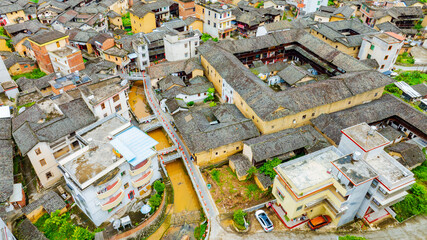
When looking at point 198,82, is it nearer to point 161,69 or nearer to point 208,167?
point 161,69

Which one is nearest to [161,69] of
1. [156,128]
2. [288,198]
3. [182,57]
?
[182,57]

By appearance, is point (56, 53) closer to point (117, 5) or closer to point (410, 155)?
point (117, 5)

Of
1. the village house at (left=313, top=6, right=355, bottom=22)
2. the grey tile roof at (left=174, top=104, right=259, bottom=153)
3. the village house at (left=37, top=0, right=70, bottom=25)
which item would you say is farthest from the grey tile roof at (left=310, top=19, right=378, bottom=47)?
the village house at (left=37, top=0, right=70, bottom=25)

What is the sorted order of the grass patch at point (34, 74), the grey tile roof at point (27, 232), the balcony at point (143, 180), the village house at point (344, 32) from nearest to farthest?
the grey tile roof at point (27, 232) < the balcony at point (143, 180) < the grass patch at point (34, 74) < the village house at point (344, 32)

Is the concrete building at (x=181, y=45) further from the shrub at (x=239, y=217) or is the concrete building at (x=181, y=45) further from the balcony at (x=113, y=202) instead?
the shrub at (x=239, y=217)

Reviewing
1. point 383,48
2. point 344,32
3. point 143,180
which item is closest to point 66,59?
point 143,180

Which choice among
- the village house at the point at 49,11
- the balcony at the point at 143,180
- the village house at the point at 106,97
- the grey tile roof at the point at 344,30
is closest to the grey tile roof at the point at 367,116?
the grey tile roof at the point at 344,30
